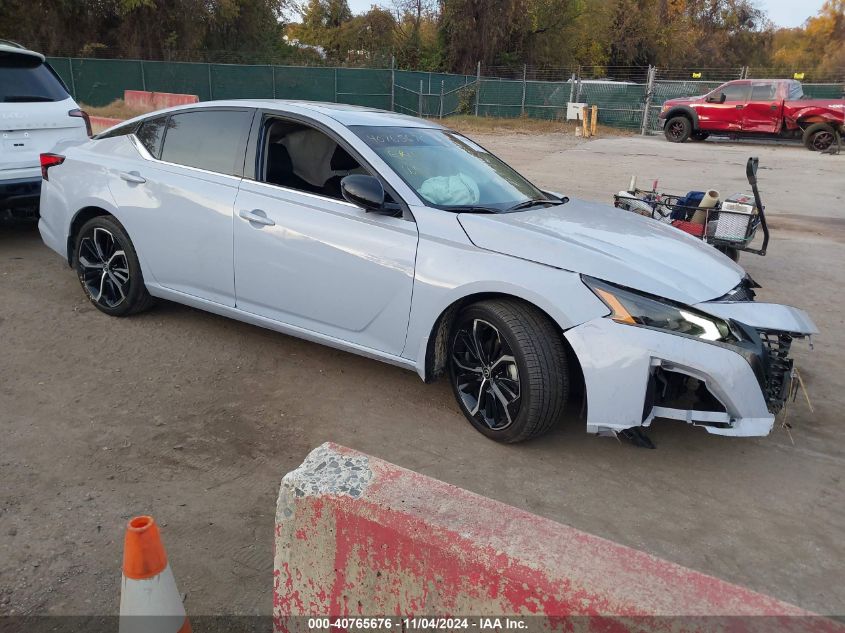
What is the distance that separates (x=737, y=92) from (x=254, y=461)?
71.3 ft

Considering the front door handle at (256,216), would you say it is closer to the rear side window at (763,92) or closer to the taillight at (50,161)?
the taillight at (50,161)

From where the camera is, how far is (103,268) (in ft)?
16.3

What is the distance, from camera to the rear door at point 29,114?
20.7 feet

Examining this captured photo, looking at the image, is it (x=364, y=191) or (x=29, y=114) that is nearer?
(x=364, y=191)

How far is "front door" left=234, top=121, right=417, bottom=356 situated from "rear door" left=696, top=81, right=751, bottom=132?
20175 millimetres

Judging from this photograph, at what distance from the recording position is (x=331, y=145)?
13.6 feet

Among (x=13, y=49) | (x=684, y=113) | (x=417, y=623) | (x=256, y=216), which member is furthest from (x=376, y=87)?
(x=417, y=623)

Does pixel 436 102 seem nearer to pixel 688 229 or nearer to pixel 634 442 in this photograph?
pixel 688 229

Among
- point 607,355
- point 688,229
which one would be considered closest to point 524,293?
point 607,355

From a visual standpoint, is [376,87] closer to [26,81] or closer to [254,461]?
[26,81]

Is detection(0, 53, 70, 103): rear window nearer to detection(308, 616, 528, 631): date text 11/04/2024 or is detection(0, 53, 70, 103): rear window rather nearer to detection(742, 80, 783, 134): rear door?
detection(308, 616, 528, 631): date text 11/04/2024

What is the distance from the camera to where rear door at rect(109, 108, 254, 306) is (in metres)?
4.30

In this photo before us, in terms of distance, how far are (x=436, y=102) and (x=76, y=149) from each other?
80.9 ft

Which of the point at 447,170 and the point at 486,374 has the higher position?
the point at 447,170
